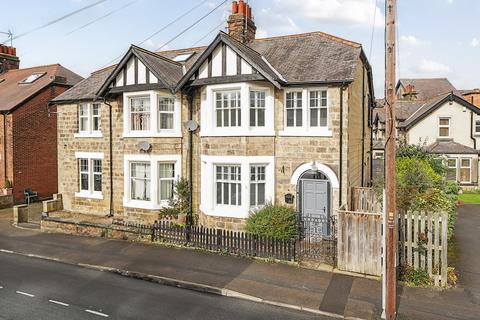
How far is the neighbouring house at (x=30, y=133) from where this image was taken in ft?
77.1

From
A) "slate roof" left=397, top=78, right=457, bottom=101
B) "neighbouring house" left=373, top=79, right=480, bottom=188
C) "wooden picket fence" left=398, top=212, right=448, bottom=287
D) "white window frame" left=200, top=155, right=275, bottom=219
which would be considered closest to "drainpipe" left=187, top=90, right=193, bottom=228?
"white window frame" left=200, top=155, right=275, bottom=219

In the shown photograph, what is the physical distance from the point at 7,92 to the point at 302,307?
27201 millimetres

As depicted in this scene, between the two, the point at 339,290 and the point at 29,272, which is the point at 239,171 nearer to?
the point at 339,290

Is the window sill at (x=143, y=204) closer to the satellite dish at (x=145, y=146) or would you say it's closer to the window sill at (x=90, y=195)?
the window sill at (x=90, y=195)

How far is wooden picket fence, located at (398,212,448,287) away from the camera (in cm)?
1024

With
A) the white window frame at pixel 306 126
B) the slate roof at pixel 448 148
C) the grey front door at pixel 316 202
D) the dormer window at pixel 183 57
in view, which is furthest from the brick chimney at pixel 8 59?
the slate roof at pixel 448 148

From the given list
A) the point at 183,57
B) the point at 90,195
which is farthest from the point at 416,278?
the point at 90,195

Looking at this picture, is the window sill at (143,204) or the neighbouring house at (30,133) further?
the neighbouring house at (30,133)

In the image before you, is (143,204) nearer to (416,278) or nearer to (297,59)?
(297,59)

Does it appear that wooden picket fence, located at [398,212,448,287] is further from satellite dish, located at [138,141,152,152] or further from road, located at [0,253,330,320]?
satellite dish, located at [138,141,152,152]

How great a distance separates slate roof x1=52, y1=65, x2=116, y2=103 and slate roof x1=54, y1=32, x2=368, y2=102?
10 cm

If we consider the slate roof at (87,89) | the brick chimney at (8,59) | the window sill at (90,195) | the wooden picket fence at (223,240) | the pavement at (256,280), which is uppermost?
the brick chimney at (8,59)

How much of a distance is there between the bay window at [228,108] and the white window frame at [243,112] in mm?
188

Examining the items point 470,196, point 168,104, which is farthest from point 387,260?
point 470,196
